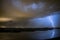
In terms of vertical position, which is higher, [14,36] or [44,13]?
[44,13]

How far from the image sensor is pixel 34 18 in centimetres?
68

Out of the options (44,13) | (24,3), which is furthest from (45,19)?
(24,3)

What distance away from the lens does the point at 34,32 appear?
2.26ft

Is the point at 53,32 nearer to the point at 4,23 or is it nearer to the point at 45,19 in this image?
the point at 45,19

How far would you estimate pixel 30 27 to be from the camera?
2.23 ft

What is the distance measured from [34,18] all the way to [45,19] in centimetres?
6

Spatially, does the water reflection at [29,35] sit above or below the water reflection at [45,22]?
below

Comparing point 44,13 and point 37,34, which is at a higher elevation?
point 44,13

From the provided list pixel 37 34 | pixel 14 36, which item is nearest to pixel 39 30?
pixel 37 34

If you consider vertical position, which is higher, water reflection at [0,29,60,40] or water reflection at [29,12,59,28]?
water reflection at [29,12,59,28]

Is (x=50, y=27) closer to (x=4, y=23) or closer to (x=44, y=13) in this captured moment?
(x=44, y=13)

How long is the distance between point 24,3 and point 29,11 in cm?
6

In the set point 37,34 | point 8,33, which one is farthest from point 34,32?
point 8,33

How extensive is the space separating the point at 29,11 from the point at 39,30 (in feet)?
0.37
